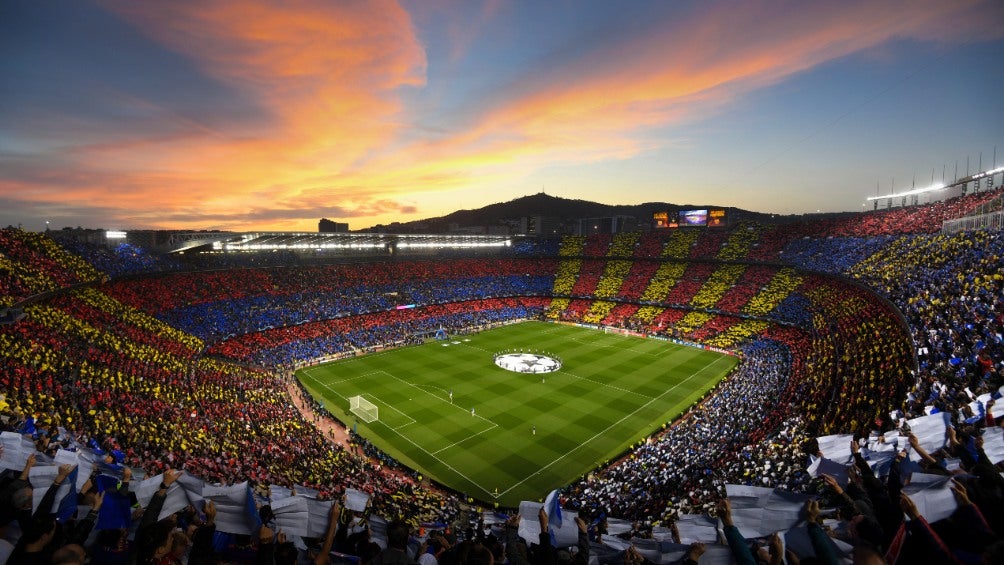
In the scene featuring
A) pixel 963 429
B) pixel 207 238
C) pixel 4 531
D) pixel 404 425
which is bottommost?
pixel 404 425

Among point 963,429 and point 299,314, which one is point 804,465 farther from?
point 299,314

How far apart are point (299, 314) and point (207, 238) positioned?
1150 cm

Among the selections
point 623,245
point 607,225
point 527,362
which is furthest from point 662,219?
point 527,362

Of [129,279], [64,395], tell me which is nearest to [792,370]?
[64,395]

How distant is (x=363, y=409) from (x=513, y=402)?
10.6 meters

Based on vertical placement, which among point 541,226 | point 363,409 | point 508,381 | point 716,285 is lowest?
point 508,381

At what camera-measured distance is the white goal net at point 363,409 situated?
3051 centimetres

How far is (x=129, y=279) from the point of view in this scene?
42406mm

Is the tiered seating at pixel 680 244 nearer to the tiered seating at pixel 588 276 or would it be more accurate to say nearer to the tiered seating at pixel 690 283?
the tiered seating at pixel 690 283

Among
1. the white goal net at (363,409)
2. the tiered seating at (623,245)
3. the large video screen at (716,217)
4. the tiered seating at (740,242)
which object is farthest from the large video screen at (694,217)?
the white goal net at (363,409)

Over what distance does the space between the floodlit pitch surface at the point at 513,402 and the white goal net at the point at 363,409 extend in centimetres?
47

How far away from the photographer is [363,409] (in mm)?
31219

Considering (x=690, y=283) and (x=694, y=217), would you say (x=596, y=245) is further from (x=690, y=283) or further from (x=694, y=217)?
(x=690, y=283)

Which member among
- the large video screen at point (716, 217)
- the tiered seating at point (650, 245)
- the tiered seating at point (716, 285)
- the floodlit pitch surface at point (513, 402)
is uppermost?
the large video screen at point (716, 217)
